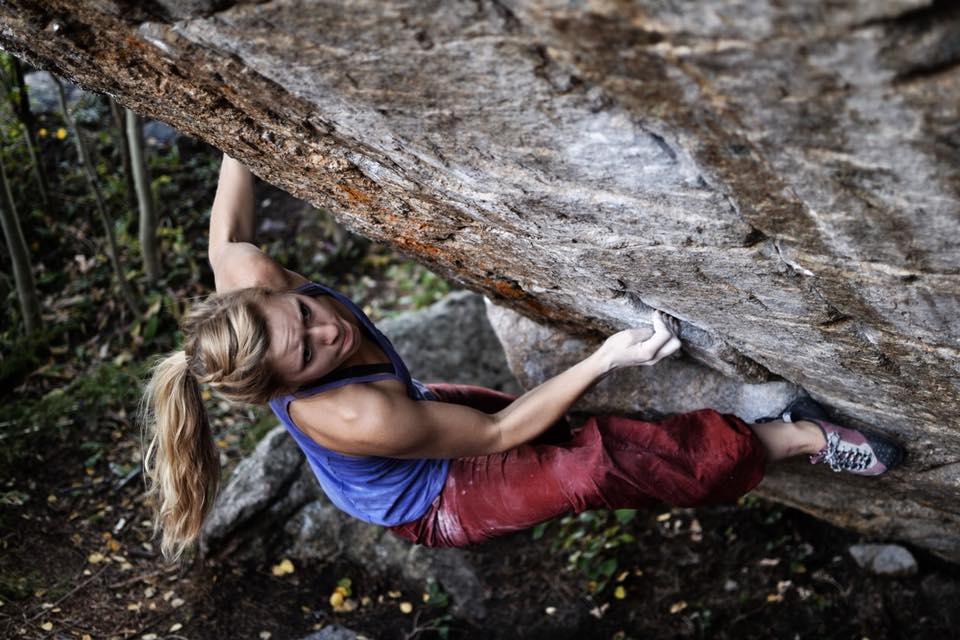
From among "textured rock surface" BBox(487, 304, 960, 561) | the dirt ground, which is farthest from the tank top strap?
the dirt ground

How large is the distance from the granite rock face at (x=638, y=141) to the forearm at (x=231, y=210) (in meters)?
0.51

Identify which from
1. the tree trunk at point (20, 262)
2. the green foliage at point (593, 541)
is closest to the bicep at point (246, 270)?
the green foliage at point (593, 541)

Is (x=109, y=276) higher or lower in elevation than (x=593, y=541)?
higher

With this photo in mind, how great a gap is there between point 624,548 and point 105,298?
5515mm

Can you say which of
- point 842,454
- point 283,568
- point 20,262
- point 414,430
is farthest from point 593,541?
point 20,262

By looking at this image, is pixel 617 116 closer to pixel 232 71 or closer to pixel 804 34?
pixel 804 34

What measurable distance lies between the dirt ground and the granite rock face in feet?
7.73

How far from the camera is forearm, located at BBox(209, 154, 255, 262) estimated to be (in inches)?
175

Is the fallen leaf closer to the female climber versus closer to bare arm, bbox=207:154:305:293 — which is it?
the female climber

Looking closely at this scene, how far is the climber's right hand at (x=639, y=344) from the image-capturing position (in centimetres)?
400

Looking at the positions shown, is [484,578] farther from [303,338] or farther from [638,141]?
[638,141]

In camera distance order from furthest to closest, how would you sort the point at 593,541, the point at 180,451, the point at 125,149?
the point at 125,149 → the point at 593,541 → the point at 180,451

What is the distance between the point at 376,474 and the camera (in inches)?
176

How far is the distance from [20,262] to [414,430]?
518 centimetres
